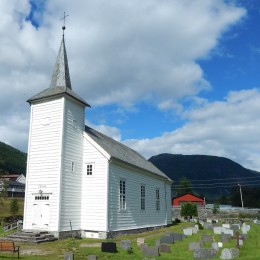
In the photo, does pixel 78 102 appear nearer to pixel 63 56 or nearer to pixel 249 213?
pixel 63 56

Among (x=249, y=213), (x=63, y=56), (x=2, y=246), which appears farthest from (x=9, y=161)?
(x=2, y=246)

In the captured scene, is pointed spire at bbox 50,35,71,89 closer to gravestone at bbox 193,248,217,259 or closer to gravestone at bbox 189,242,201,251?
gravestone at bbox 189,242,201,251

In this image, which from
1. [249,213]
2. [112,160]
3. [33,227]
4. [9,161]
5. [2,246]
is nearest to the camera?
[2,246]

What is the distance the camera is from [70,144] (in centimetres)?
2445

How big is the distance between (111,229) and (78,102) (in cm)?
945

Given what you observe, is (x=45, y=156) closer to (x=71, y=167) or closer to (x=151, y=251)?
(x=71, y=167)

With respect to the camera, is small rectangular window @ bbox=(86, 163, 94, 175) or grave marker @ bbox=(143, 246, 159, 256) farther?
small rectangular window @ bbox=(86, 163, 94, 175)

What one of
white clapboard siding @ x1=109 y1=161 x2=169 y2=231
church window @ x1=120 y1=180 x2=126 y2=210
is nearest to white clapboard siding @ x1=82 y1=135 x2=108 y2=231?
white clapboard siding @ x1=109 y1=161 x2=169 y2=231

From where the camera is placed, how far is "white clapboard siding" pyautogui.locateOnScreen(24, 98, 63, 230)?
23.1 m

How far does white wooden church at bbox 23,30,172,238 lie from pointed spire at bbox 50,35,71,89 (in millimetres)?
82

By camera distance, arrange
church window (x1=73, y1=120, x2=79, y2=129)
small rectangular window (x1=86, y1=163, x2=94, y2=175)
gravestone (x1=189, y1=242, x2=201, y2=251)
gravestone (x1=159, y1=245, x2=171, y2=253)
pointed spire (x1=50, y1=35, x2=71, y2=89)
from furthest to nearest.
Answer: pointed spire (x1=50, y1=35, x2=71, y2=89) < church window (x1=73, y1=120, x2=79, y2=129) < small rectangular window (x1=86, y1=163, x2=94, y2=175) < gravestone (x1=189, y1=242, x2=201, y2=251) < gravestone (x1=159, y1=245, x2=171, y2=253)

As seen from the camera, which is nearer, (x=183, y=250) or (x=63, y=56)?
(x=183, y=250)

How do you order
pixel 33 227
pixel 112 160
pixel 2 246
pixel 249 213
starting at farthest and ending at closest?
pixel 249 213
pixel 112 160
pixel 33 227
pixel 2 246

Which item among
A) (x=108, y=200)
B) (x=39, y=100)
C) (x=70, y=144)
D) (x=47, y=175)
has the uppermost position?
(x=39, y=100)
